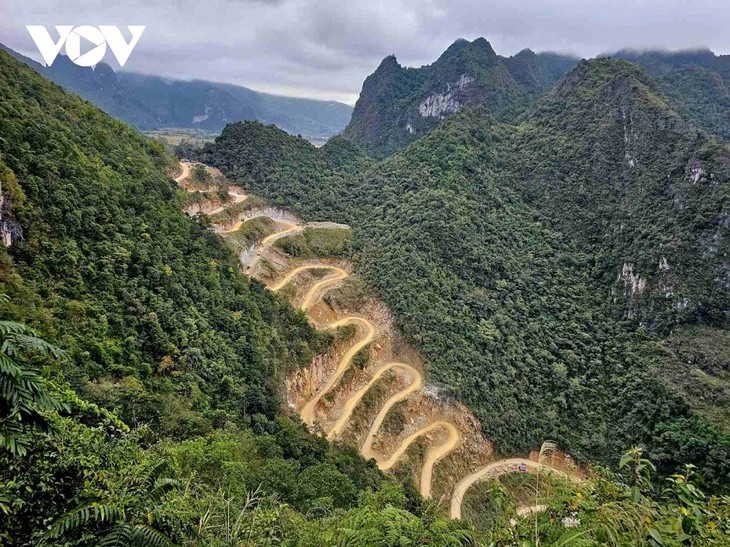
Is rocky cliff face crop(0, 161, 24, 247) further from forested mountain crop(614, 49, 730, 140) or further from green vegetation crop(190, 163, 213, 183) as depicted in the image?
forested mountain crop(614, 49, 730, 140)

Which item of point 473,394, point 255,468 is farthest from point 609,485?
point 473,394

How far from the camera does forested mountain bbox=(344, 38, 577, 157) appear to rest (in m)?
106

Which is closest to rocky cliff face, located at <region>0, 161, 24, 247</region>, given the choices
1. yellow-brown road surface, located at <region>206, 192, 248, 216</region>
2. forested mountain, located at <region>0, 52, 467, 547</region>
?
forested mountain, located at <region>0, 52, 467, 547</region>

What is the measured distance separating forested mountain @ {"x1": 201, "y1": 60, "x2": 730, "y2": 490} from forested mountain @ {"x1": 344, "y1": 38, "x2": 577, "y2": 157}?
35906mm

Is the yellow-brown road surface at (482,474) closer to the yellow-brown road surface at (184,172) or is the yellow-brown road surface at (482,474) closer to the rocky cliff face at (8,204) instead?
the rocky cliff face at (8,204)

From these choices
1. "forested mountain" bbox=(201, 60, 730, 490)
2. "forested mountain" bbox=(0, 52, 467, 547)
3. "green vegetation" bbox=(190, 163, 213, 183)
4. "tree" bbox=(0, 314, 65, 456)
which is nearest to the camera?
"tree" bbox=(0, 314, 65, 456)

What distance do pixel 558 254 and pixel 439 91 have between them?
73366 millimetres

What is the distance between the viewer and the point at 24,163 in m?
24.7

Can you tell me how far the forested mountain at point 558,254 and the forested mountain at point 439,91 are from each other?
35.9 m

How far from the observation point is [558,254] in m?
54.2

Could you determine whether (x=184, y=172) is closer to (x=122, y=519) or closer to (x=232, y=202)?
(x=232, y=202)

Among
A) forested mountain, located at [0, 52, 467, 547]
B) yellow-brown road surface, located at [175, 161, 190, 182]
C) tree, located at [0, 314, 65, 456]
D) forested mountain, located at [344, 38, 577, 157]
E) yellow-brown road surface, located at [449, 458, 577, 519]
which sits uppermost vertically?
forested mountain, located at [344, 38, 577, 157]

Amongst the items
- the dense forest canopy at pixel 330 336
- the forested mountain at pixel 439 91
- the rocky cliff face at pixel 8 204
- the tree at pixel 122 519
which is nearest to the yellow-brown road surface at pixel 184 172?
the dense forest canopy at pixel 330 336

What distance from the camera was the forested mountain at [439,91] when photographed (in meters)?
106
